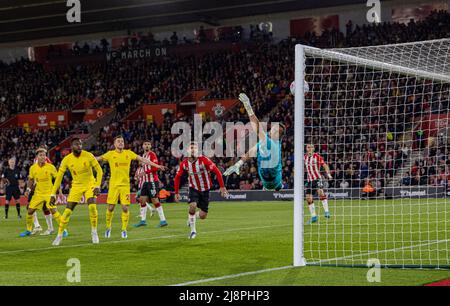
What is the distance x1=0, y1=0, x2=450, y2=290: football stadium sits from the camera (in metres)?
10.5

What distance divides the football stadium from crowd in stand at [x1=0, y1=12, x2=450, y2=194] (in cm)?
12

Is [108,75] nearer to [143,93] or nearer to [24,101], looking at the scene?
[143,93]

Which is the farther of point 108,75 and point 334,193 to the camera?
point 108,75

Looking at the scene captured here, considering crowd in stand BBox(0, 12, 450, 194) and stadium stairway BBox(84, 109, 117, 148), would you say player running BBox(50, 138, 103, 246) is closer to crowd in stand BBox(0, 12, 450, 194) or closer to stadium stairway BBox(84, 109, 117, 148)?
crowd in stand BBox(0, 12, 450, 194)

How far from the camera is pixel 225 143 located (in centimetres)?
3334

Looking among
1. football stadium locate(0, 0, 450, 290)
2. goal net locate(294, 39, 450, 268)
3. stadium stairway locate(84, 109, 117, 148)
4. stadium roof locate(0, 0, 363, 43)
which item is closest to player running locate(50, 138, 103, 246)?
football stadium locate(0, 0, 450, 290)

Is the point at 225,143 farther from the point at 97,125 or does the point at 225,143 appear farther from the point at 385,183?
the point at 97,125

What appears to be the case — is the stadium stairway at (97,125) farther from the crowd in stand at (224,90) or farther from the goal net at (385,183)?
the goal net at (385,183)

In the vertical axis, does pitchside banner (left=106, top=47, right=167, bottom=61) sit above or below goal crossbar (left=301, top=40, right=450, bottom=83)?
above

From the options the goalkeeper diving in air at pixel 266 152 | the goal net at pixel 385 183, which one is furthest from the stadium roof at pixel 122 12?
the goalkeeper diving in air at pixel 266 152

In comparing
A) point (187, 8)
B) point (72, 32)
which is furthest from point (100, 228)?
point (72, 32)

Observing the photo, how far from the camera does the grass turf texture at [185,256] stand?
349 inches
